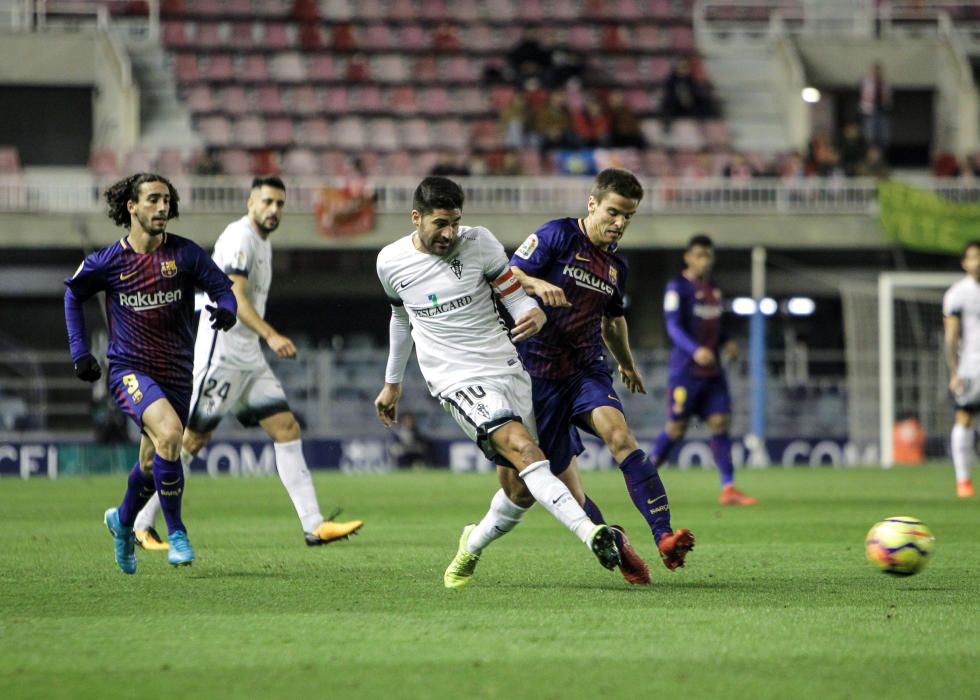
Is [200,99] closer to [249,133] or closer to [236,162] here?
[249,133]

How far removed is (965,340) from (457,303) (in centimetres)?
809

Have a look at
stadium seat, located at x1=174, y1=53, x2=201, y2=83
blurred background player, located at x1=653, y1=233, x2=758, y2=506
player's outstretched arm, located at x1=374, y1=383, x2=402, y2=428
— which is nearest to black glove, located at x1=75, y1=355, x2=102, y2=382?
player's outstretched arm, located at x1=374, y1=383, x2=402, y2=428

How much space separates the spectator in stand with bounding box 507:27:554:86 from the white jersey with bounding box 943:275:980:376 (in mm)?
16291

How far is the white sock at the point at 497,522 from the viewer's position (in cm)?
709

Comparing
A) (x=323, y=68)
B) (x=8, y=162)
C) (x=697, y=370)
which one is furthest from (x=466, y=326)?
(x=323, y=68)

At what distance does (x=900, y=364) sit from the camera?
74.7ft

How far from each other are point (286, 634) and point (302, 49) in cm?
2640

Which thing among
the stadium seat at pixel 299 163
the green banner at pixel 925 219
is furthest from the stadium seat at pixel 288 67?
the green banner at pixel 925 219

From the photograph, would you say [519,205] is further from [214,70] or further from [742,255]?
[214,70]


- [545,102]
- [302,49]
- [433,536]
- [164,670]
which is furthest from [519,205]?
[164,670]

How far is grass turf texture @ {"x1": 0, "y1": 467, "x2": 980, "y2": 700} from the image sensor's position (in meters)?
4.61

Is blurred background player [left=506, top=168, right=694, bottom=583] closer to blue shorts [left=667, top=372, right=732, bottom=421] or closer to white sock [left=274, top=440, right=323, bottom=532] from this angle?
white sock [left=274, top=440, right=323, bottom=532]

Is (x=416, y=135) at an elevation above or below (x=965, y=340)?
above

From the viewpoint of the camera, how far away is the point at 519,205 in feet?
83.9
